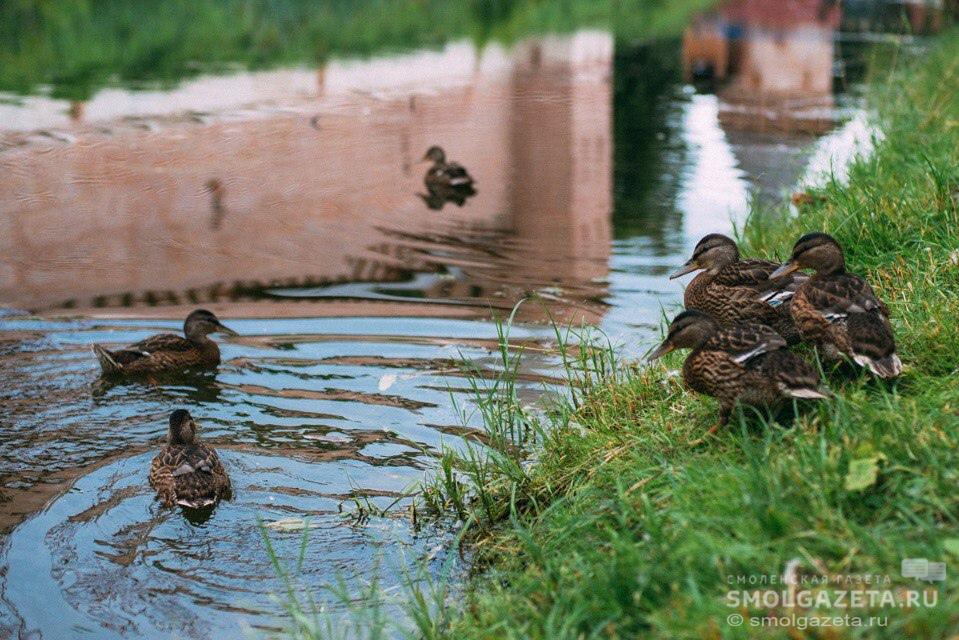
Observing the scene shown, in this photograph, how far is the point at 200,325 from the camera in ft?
28.3

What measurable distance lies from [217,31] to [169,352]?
54.4 ft

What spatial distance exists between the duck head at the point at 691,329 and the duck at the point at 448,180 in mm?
7717

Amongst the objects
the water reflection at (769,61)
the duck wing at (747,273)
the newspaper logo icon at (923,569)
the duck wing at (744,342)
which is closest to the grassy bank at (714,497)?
the newspaper logo icon at (923,569)

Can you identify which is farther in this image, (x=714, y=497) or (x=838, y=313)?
(x=838, y=313)

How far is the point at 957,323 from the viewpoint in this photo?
6.05 m

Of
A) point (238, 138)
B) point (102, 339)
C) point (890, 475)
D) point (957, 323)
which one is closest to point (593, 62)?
point (238, 138)

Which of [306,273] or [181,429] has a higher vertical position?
[306,273]

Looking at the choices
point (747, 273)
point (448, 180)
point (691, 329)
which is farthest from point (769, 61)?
point (691, 329)

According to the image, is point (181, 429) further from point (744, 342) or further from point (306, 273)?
point (306, 273)

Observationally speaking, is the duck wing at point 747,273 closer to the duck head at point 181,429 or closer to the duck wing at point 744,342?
the duck wing at point 744,342

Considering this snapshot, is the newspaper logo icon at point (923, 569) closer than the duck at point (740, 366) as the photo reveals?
Yes

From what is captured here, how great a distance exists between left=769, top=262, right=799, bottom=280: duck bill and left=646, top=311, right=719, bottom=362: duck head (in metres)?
0.73

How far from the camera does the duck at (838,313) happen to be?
5.58 metres

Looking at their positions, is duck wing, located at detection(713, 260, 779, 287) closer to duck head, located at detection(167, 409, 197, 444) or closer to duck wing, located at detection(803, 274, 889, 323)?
duck wing, located at detection(803, 274, 889, 323)
